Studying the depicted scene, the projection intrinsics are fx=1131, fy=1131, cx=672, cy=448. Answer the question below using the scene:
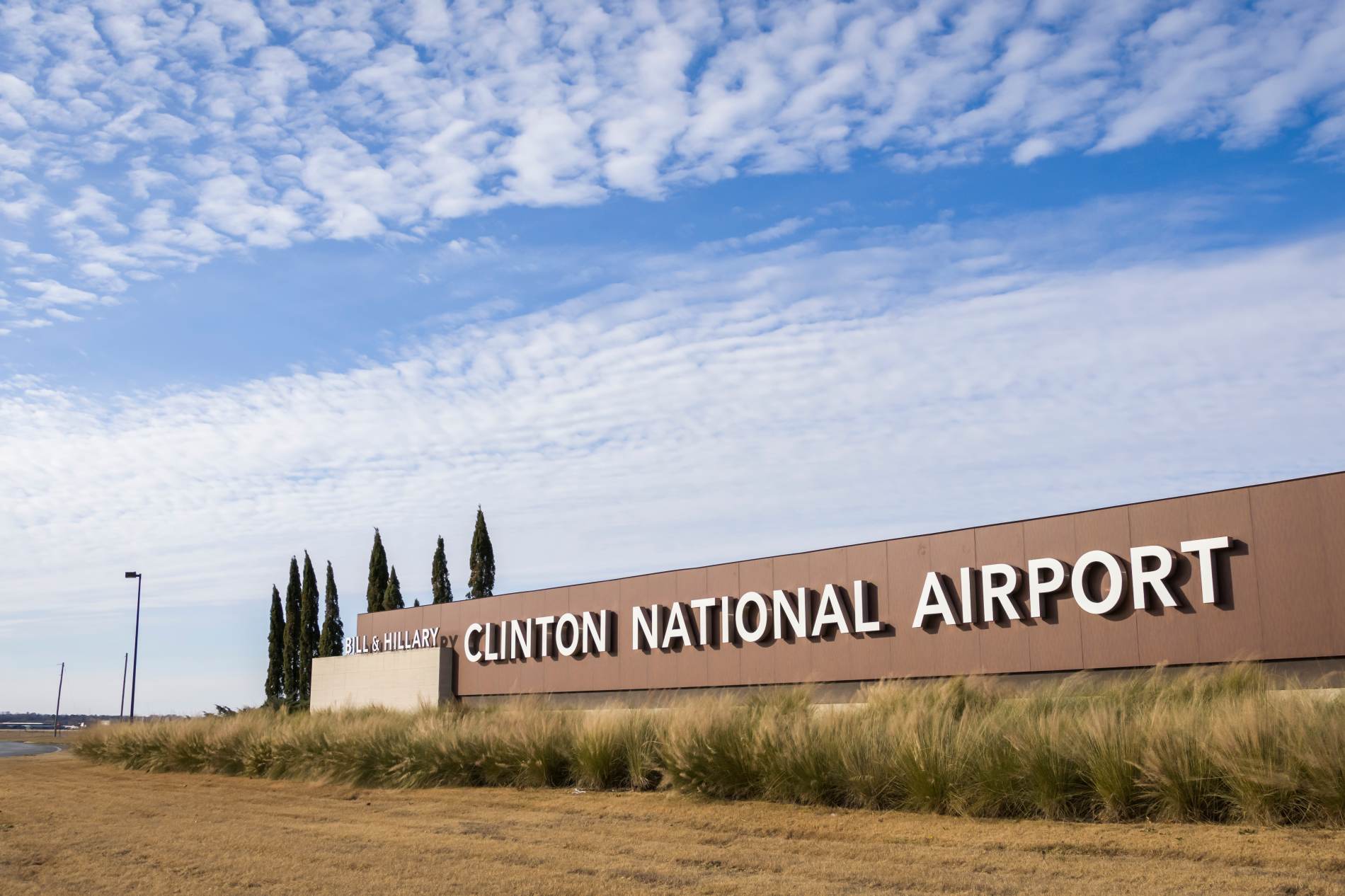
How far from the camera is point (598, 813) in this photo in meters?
A: 11.9

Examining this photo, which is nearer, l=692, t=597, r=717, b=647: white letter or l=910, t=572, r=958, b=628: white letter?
l=910, t=572, r=958, b=628: white letter

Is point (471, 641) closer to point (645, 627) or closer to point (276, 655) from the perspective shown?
point (645, 627)

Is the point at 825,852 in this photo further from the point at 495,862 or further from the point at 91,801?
the point at 91,801

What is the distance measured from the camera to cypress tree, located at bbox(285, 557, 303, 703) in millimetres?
61156

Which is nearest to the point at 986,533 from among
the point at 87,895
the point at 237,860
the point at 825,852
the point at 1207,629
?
the point at 1207,629

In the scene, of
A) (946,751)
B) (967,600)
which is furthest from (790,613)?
(946,751)

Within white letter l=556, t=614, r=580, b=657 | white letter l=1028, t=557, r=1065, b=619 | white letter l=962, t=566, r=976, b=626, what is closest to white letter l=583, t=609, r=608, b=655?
white letter l=556, t=614, r=580, b=657

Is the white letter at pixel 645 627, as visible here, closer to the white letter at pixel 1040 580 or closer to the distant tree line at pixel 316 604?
the white letter at pixel 1040 580

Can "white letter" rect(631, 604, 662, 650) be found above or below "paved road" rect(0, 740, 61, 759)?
above

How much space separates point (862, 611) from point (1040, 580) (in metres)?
4.14

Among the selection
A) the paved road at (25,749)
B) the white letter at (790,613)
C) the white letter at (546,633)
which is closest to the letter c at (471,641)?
the white letter at (546,633)

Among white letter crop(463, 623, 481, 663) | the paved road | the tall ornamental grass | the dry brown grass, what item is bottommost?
the paved road

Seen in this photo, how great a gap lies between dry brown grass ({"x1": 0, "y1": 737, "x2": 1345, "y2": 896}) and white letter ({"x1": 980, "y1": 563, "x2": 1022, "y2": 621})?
34.5ft

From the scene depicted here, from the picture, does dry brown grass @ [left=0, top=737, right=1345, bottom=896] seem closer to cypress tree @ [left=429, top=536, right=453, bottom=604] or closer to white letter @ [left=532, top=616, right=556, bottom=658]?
white letter @ [left=532, top=616, right=556, bottom=658]
